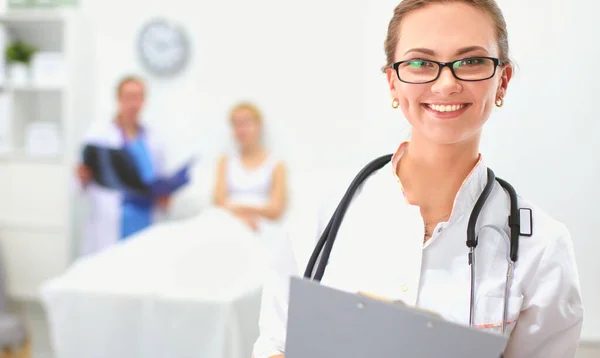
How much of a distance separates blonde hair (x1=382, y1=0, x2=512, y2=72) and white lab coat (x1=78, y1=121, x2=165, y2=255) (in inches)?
110

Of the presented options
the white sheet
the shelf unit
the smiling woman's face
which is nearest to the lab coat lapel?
the smiling woman's face

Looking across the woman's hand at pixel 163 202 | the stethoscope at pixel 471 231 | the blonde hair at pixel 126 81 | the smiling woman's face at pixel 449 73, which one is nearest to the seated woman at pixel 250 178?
the woman's hand at pixel 163 202

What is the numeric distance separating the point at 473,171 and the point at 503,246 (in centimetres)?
13

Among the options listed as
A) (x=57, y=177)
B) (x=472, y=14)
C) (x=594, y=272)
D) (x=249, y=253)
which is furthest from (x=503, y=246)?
(x=57, y=177)

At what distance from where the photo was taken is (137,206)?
3562mm

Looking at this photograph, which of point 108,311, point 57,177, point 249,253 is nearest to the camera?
point 108,311

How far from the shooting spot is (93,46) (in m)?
3.83

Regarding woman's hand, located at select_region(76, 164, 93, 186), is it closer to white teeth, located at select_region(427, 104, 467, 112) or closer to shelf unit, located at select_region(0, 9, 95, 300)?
shelf unit, located at select_region(0, 9, 95, 300)

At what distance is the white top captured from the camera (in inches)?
135

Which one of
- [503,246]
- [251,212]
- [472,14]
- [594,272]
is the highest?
[472,14]

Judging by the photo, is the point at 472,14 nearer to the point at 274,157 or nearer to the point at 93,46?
→ the point at 274,157

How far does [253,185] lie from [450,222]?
247cm

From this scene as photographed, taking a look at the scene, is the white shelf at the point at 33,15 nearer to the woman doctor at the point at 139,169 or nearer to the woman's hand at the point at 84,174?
the woman doctor at the point at 139,169

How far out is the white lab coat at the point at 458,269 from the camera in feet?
3.18
